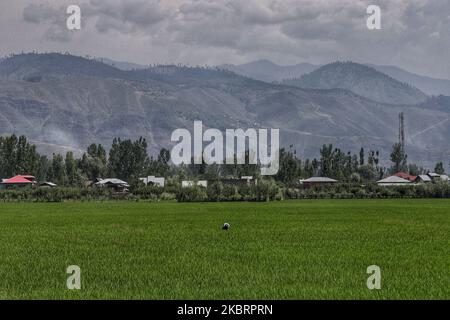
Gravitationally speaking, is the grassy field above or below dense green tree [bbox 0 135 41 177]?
below

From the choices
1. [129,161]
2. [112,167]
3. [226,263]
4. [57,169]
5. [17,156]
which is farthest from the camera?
[57,169]

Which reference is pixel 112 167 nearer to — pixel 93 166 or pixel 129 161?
pixel 93 166

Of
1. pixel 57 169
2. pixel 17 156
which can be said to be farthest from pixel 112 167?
pixel 17 156

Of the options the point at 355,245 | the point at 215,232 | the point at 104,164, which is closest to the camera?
the point at 355,245

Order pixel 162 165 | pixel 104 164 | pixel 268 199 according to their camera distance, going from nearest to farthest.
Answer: pixel 268 199
pixel 104 164
pixel 162 165

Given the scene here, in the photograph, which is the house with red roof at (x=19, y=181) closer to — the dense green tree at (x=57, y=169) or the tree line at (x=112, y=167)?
the tree line at (x=112, y=167)

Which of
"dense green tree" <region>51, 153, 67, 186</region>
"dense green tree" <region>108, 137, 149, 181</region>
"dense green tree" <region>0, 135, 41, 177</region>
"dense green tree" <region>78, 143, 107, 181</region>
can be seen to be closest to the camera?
"dense green tree" <region>0, 135, 41, 177</region>

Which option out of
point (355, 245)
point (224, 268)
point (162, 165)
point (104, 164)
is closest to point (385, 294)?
point (224, 268)

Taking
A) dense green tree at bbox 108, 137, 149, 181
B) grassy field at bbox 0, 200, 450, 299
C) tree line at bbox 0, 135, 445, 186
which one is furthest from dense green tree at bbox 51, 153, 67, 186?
grassy field at bbox 0, 200, 450, 299

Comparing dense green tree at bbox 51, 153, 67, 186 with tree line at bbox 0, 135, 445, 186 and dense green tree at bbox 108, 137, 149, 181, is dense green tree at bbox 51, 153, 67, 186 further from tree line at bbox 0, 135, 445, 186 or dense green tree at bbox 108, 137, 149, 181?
dense green tree at bbox 108, 137, 149, 181

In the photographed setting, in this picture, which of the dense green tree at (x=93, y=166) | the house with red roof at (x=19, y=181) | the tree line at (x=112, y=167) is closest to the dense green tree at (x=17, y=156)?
the tree line at (x=112, y=167)

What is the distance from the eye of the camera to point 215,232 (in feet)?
111
